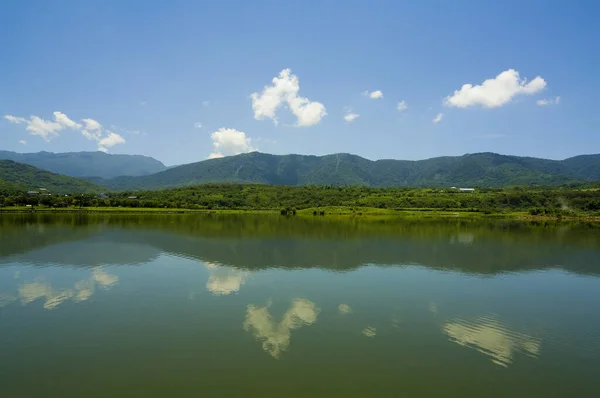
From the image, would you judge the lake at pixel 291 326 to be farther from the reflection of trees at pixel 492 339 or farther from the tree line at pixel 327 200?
the tree line at pixel 327 200

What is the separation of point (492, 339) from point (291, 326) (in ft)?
32.2

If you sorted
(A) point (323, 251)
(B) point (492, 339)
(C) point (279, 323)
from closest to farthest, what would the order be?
(B) point (492, 339) → (C) point (279, 323) → (A) point (323, 251)

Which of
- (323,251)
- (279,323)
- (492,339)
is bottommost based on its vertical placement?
(323,251)

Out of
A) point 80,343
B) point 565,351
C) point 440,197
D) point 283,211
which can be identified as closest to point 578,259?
point 565,351

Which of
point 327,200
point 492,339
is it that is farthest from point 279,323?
point 327,200

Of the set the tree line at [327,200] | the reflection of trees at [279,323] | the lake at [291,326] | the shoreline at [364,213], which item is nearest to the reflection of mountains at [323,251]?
the lake at [291,326]

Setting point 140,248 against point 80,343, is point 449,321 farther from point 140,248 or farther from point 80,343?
point 140,248

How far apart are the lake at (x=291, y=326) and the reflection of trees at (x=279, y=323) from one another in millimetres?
119

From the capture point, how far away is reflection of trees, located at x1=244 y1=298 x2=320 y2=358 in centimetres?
1616

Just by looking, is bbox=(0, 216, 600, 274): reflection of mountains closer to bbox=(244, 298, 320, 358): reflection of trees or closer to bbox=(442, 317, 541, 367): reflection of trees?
bbox=(244, 298, 320, 358): reflection of trees

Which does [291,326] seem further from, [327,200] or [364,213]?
[327,200]

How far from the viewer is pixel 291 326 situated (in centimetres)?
1841

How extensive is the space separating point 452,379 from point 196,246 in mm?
36642

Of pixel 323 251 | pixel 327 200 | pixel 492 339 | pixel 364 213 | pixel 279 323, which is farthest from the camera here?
pixel 327 200
